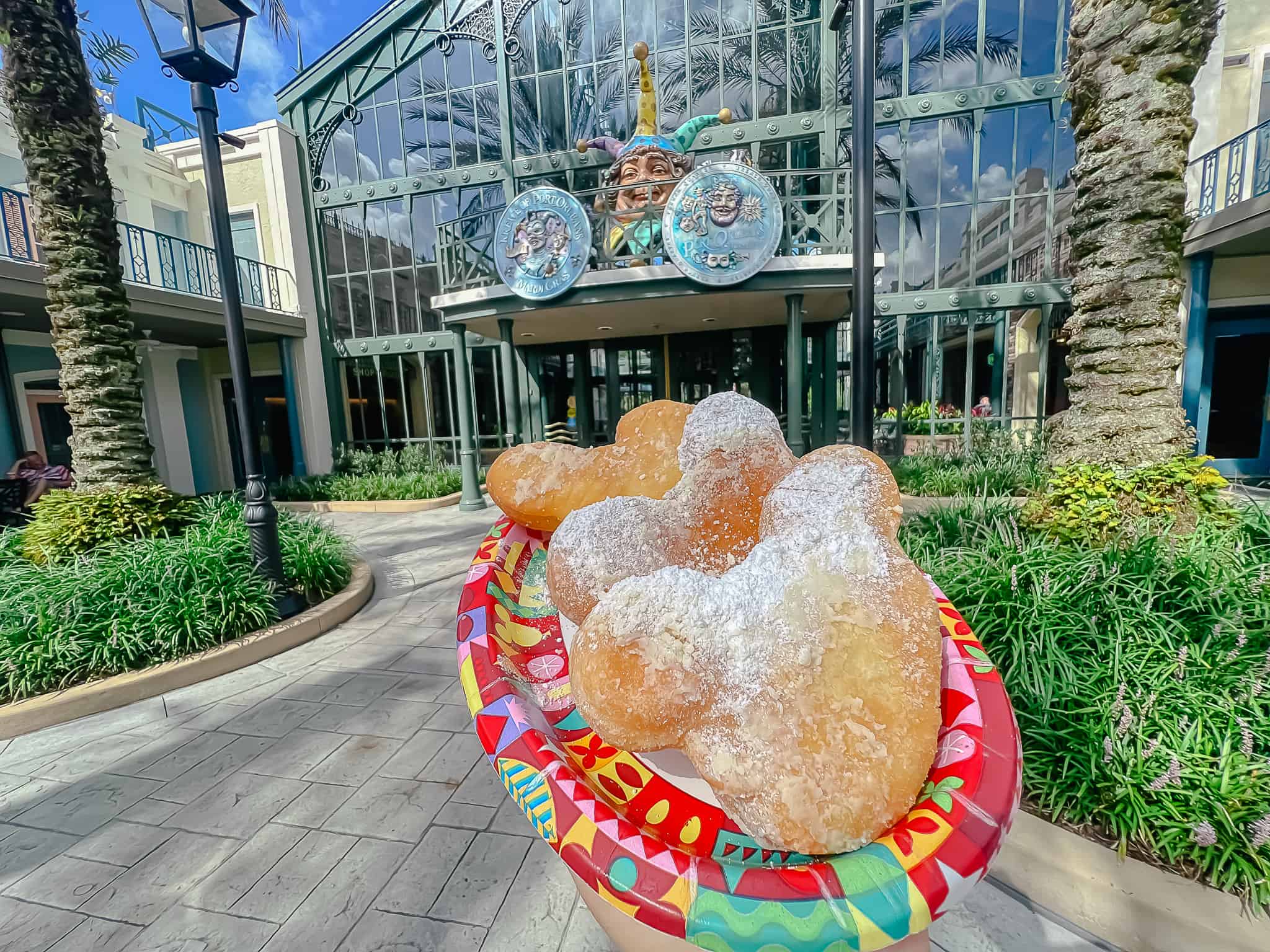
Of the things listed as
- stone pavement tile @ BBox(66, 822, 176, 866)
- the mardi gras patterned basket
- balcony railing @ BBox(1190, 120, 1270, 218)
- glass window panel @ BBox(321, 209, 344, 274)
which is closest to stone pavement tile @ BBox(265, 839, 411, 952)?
stone pavement tile @ BBox(66, 822, 176, 866)

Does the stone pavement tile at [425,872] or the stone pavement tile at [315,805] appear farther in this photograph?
the stone pavement tile at [315,805]

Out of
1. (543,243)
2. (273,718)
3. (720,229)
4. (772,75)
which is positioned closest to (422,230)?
(543,243)

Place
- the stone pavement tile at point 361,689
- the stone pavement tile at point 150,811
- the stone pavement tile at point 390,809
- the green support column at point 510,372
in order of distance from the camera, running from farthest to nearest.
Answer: the green support column at point 510,372 < the stone pavement tile at point 361,689 < the stone pavement tile at point 150,811 < the stone pavement tile at point 390,809

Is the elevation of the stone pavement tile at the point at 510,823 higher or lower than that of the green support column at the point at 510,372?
lower

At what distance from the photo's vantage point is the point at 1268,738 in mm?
1839

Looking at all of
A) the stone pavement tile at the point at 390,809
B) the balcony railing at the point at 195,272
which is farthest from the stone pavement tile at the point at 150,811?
the balcony railing at the point at 195,272

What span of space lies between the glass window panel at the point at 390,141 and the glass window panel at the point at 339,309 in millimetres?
2696

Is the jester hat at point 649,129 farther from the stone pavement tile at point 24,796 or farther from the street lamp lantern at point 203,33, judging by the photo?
the stone pavement tile at point 24,796

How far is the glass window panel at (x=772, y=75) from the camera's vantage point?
9805mm

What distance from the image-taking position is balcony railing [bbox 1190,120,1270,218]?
7.83m

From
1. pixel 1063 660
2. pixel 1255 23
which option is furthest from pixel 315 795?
pixel 1255 23

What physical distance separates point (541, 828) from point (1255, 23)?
16.0 meters

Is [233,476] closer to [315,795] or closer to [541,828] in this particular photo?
[315,795]

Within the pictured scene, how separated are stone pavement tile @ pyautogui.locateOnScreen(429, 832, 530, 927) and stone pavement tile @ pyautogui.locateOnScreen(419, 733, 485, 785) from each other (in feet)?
1.43
